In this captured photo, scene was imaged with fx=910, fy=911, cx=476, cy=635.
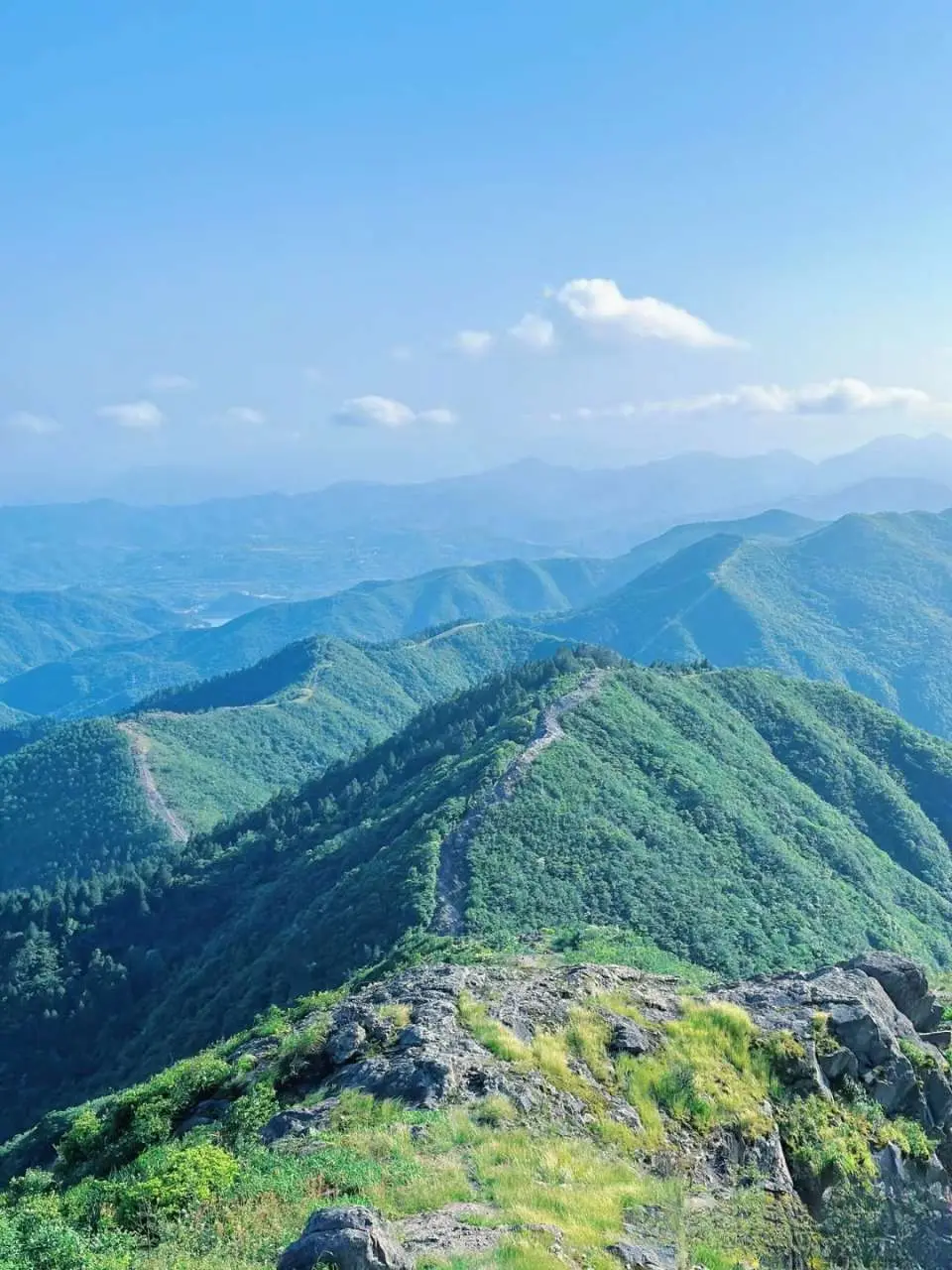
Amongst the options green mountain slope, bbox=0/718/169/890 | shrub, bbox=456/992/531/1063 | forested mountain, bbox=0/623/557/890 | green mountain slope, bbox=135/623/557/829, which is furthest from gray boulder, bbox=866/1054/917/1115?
green mountain slope, bbox=135/623/557/829

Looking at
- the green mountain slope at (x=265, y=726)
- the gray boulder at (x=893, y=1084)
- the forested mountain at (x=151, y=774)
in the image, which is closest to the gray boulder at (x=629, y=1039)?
the gray boulder at (x=893, y=1084)

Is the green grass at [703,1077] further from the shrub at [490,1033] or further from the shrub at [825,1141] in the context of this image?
the shrub at [490,1033]

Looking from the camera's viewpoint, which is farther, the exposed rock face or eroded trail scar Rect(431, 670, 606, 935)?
eroded trail scar Rect(431, 670, 606, 935)

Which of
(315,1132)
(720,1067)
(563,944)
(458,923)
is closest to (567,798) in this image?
(458,923)

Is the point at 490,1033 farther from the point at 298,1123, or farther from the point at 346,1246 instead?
the point at 346,1246

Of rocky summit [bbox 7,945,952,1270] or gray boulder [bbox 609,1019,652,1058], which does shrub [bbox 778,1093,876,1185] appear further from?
gray boulder [bbox 609,1019,652,1058]

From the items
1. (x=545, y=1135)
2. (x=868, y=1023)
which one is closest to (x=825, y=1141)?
(x=868, y=1023)

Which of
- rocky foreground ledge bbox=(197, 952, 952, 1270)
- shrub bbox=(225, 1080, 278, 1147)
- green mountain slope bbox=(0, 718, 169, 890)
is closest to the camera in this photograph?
rocky foreground ledge bbox=(197, 952, 952, 1270)
